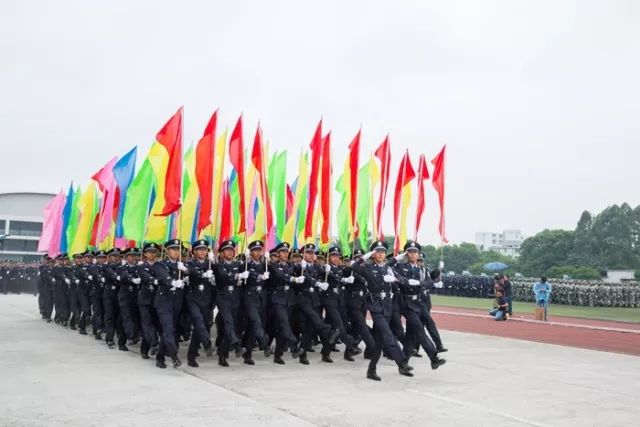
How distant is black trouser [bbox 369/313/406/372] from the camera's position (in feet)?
27.6

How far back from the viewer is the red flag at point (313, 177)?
1138cm

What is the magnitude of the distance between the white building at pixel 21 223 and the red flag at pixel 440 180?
6494cm

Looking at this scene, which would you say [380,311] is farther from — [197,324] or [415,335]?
[197,324]

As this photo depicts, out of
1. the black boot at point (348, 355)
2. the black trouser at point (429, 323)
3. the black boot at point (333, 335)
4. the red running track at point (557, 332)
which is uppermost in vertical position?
the black trouser at point (429, 323)

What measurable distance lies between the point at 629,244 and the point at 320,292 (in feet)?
273

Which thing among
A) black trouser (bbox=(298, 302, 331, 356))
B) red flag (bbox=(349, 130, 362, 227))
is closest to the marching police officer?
black trouser (bbox=(298, 302, 331, 356))

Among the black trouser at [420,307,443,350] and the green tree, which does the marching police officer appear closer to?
the black trouser at [420,307,443,350]

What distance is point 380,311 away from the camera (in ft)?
28.6

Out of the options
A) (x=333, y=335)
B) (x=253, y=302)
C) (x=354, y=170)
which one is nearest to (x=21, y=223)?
(x=354, y=170)

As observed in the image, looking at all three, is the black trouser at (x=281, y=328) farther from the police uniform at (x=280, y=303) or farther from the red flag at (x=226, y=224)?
the red flag at (x=226, y=224)

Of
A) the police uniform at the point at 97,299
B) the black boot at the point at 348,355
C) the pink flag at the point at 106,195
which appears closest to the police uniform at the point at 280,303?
the black boot at the point at 348,355

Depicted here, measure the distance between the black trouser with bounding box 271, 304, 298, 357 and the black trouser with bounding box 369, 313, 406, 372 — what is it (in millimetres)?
1543

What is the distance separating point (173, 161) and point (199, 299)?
7.28ft

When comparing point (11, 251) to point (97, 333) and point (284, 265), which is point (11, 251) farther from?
point (284, 265)
